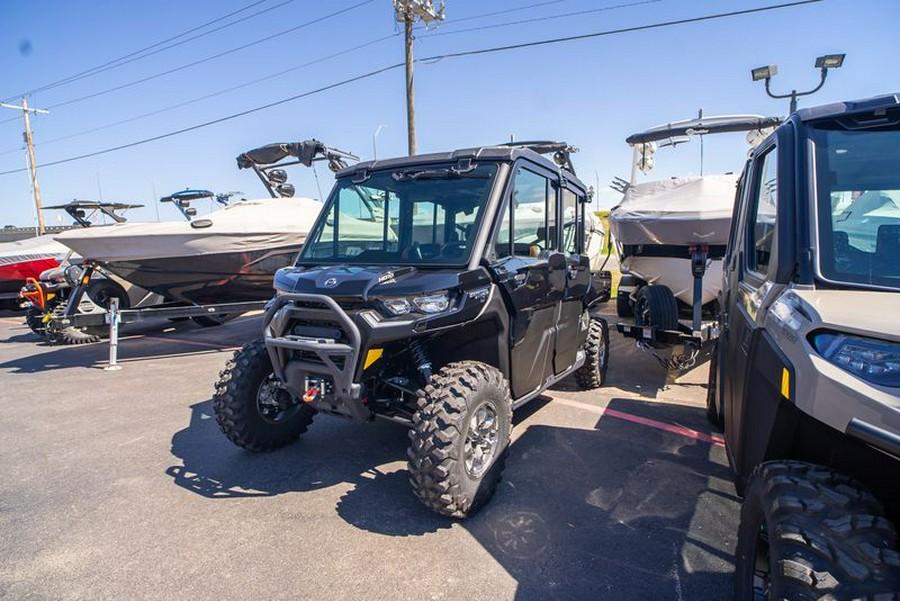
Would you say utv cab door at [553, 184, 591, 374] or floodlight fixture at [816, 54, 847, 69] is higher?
floodlight fixture at [816, 54, 847, 69]

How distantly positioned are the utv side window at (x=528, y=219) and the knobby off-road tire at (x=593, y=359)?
166cm

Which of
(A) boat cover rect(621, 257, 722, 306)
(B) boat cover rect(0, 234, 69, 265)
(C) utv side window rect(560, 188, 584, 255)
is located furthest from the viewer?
(B) boat cover rect(0, 234, 69, 265)

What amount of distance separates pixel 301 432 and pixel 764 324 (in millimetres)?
3718

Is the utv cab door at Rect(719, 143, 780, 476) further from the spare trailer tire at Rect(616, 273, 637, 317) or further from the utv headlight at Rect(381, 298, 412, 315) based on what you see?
the spare trailer tire at Rect(616, 273, 637, 317)

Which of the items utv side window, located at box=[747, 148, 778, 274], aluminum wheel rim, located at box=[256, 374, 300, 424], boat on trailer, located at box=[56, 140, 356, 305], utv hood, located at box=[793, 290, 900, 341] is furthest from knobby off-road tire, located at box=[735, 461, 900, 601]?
boat on trailer, located at box=[56, 140, 356, 305]

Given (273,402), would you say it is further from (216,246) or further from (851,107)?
(216,246)

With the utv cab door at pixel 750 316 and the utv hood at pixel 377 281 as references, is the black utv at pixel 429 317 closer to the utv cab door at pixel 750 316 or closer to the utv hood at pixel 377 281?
the utv hood at pixel 377 281

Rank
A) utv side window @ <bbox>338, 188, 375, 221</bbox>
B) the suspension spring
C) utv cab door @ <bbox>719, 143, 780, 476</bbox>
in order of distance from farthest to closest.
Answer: utv side window @ <bbox>338, 188, 375, 221</bbox>, the suspension spring, utv cab door @ <bbox>719, 143, 780, 476</bbox>

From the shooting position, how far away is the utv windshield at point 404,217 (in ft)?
12.6

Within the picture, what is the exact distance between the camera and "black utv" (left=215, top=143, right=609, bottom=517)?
3.22m

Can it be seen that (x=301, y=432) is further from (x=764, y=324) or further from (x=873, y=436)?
(x=873, y=436)

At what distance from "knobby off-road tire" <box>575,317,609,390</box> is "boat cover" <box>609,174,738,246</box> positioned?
168 cm

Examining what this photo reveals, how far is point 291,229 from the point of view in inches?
351

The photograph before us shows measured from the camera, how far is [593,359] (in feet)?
19.4
